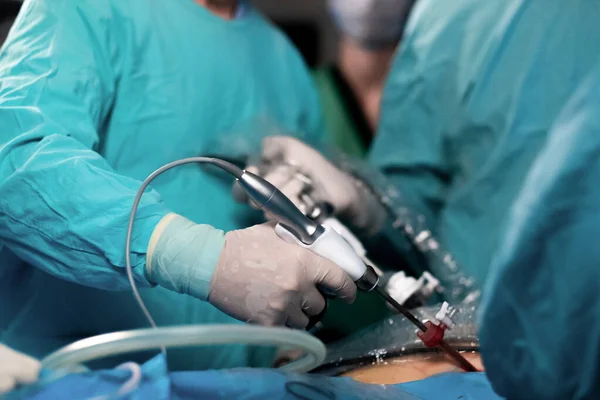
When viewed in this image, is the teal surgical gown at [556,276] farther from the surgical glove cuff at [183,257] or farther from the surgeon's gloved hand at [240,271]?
the surgical glove cuff at [183,257]

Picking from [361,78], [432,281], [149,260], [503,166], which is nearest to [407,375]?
[432,281]

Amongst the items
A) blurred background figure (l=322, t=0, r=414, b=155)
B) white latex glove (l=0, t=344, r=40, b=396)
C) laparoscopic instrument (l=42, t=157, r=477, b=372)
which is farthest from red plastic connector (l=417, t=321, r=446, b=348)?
blurred background figure (l=322, t=0, r=414, b=155)

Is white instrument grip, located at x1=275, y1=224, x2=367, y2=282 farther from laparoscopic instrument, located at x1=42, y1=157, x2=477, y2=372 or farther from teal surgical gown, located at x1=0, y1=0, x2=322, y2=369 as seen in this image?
teal surgical gown, located at x1=0, y1=0, x2=322, y2=369

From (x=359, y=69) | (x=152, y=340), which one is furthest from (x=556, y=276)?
(x=359, y=69)

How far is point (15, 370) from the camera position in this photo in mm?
572

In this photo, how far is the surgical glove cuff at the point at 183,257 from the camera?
75cm

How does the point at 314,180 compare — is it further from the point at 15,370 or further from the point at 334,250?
the point at 15,370

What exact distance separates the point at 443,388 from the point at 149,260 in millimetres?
428

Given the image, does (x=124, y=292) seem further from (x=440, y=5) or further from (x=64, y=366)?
(x=440, y=5)

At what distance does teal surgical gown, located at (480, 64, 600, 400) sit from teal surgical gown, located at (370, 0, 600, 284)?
0.55 meters

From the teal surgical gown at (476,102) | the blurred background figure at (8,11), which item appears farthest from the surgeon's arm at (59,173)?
the teal surgical gown at (476,102)

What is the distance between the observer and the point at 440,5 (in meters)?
1.38

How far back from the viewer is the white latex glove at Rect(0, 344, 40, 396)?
563 mm

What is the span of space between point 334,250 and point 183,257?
0.64 feet
